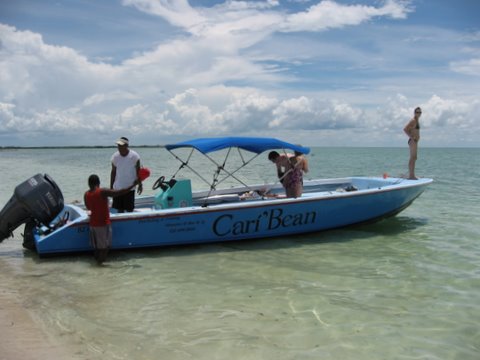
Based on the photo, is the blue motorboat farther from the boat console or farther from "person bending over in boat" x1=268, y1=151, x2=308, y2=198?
"person bending over in boat" x1=268, y1=151, x2=308, y2=198

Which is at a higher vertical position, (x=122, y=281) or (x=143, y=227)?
(x=143, y=227)

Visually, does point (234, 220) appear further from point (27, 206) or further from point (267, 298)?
point (27, 206)

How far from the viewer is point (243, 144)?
7914 millimetres

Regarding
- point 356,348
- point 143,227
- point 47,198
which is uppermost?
point 47,198

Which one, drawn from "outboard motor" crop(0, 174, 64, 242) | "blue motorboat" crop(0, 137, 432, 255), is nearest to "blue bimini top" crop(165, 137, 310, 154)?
"blue motorboat" crop(0, 137, 432, 255)

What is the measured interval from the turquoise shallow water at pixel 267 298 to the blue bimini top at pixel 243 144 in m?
1.68

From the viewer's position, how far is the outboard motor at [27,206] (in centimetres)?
671

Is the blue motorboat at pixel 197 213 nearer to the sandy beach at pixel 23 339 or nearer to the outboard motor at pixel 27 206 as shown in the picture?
the outboard motor at pixel 27 206

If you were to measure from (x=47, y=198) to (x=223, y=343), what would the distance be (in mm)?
4172

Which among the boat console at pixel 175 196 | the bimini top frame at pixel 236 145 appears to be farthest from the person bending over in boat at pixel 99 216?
the bimini top frame at pixel 236 145

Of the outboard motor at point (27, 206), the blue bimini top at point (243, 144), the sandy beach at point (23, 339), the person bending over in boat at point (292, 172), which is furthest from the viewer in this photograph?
the person bending over in boat at point (292, 172)

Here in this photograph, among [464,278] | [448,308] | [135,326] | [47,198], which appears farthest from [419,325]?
[47,198]

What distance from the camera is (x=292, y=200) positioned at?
25.6 ft

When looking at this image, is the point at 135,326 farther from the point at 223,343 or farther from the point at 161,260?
the point at 161,260
